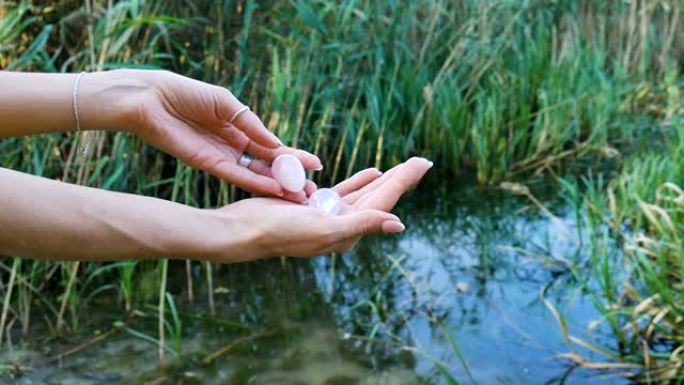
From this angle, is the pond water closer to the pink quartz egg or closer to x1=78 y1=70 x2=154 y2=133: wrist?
the pink quartz egg

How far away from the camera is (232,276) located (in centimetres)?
321

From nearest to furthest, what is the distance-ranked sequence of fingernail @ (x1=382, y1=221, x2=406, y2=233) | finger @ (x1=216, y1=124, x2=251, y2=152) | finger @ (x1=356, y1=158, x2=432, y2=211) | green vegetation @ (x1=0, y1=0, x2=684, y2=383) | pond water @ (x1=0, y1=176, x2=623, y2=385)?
1. fingernail @ (x1=382, y1=221, x2=406, y2=233)
2. finger @ (x1=356, y1=158, x2=432, y2=211)
3. finger @ (x1=216, y1=124, x2=251, y2=152)
4. pond water @ (x1=0, y1=176, x2=623, y2=385)
5. green vegetation @ (x1=0, y1=0, x2=684, y2=383)

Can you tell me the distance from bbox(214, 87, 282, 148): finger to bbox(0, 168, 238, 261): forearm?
1.06ft

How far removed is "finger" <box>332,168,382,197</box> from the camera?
1631 millimetres

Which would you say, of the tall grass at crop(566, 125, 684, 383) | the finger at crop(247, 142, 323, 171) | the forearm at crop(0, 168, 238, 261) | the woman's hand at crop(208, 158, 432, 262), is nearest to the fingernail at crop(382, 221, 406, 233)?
the woman's hand at crop(208, 158, 432, 262)

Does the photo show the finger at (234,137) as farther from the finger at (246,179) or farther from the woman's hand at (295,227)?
the woman's hand at (295,227)

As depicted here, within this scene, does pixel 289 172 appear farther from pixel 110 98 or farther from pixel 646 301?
pixel 646 301

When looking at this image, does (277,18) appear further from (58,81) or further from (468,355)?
(58,81)

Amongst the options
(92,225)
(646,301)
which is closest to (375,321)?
(646,301)

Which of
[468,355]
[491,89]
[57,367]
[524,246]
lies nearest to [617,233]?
[524,246]

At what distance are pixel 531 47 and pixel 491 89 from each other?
1.54 feet

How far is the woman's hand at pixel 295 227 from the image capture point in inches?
53.6

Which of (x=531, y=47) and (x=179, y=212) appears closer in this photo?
(x=179, y=212)

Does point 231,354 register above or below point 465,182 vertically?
below
